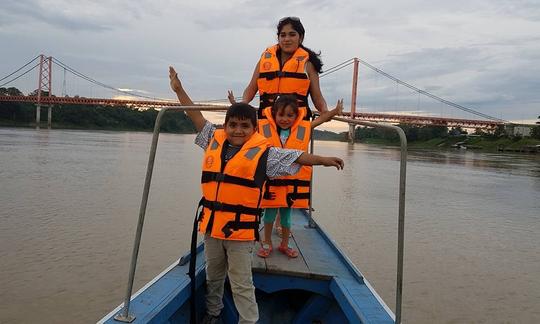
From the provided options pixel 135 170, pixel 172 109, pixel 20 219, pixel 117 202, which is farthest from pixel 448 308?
pixel 135 170

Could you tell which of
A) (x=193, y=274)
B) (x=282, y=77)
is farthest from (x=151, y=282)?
(x=282, y=77)

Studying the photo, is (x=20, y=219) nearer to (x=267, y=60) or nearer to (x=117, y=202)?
(x=117, y=202)

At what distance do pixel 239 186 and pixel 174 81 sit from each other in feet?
2.49

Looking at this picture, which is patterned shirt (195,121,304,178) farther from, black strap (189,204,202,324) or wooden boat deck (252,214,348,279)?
wooden boat deck (252,214,348,279)

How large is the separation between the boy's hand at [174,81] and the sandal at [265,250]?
1.28m

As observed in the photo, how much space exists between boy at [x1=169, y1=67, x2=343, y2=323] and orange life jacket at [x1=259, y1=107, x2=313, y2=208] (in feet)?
2.32

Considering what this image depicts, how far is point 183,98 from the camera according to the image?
2.76m

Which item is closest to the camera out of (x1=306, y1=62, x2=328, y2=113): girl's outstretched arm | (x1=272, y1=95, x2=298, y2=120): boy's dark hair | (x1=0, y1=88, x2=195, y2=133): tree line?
(x1=272, y1=95, x2=298, y2=120): boy's dark hair

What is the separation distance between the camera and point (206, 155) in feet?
8.43

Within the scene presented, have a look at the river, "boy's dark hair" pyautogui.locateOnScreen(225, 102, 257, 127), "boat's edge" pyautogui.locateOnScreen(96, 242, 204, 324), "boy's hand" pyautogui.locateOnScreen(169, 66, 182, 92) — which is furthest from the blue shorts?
the river

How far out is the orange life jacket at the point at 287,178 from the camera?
3.28 metres

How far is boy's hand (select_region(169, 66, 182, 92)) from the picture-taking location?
270 cm

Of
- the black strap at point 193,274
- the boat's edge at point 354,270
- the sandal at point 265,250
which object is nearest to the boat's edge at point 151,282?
the black strap at point 193,274

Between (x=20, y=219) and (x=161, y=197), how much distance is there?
3223 millimetres
